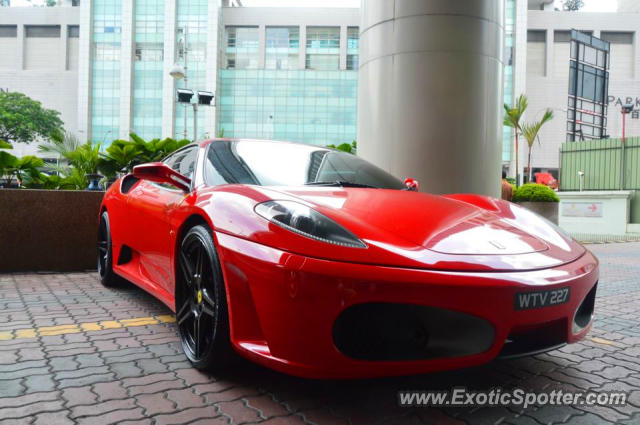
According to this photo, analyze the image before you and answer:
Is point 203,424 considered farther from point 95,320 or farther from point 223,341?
point 95,320

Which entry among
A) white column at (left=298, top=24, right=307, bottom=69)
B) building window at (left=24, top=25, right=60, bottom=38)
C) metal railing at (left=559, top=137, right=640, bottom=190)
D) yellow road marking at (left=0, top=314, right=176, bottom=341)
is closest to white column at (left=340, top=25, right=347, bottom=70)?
white column at (left=298, top=24, right=307, bottom=69)

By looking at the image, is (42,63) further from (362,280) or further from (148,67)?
(362,280)

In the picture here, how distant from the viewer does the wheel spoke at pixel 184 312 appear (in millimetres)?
2371

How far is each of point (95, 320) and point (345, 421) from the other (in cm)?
211

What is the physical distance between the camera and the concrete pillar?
5.60m

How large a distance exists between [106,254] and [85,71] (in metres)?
63.7

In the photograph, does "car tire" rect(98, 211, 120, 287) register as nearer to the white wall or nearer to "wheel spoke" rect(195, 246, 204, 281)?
"wheel spoke" rect(195, 246, 204, 281)

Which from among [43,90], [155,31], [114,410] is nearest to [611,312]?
[114,410]

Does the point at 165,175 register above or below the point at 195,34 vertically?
below

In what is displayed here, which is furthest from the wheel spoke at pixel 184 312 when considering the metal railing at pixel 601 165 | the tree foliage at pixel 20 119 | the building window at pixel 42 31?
the building window at pixel 42 31

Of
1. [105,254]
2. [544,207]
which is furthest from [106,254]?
[544,207]

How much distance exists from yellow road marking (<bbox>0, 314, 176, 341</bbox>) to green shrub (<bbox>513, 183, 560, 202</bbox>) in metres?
10.6

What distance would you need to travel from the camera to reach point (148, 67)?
5900 centimetres

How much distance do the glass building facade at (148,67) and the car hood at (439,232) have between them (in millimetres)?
59353
